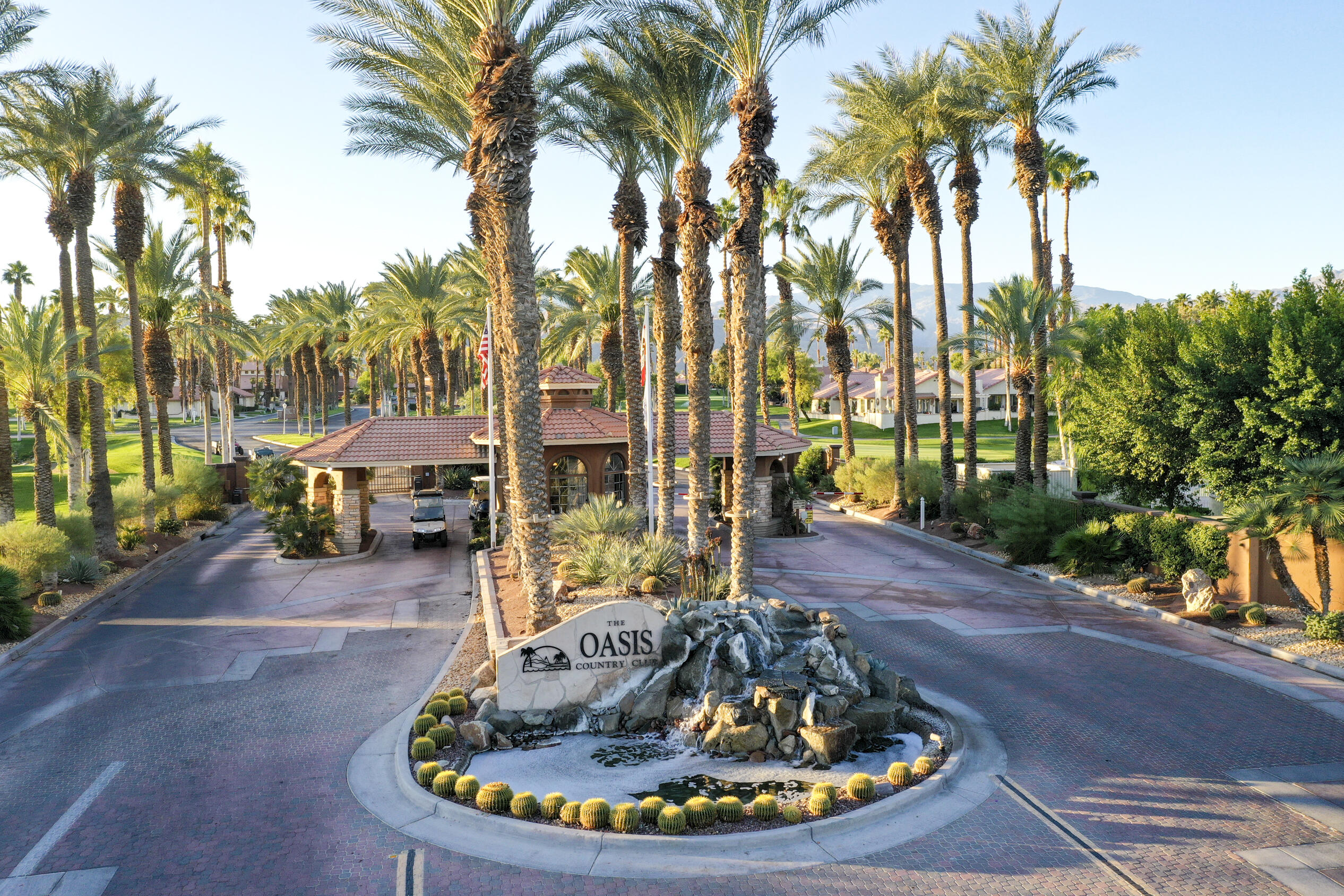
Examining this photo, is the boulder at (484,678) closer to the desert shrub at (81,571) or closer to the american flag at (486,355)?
the american flag at (486,355)

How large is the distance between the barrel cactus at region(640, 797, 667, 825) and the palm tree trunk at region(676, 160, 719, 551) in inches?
373

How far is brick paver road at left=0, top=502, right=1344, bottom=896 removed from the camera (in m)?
9.10

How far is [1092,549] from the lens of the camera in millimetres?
22969

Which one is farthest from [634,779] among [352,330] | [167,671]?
[352,330]

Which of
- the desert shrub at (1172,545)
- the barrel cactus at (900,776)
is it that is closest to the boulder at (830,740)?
the barrel cactus at (900,776)

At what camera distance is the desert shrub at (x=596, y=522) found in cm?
2116

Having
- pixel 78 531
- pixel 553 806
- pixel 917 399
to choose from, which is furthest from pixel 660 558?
pixel 917 399

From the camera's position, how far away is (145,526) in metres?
30.7

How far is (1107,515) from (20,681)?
2590 centimetres

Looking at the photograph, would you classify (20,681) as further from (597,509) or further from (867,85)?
(867,85)

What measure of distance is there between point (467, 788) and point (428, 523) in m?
20.7

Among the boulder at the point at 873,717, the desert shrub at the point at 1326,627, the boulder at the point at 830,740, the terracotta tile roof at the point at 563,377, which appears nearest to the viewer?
the boulder at the point at 830,740

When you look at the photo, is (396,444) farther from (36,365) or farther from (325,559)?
(36,365)

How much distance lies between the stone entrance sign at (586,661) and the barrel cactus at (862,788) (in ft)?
13.8
